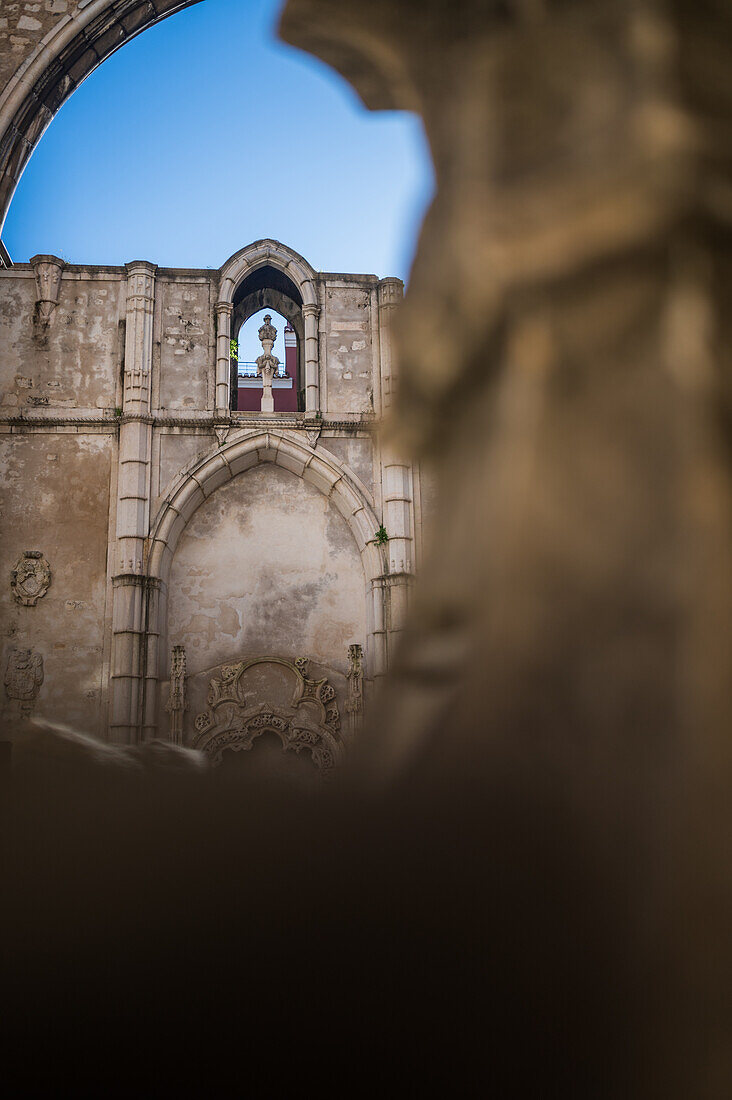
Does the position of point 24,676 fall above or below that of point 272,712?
above

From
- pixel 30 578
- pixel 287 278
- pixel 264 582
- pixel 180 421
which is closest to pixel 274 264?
pixel 287 278

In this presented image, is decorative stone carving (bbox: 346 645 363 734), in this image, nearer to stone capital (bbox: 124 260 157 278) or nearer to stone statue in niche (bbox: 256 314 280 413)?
stone statue in niche (bbox: 256 314 280 413)

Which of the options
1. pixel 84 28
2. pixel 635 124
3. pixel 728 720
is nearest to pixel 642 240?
pixel 635 124

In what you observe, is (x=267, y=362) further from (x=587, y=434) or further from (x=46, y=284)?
(x=587, y=434)

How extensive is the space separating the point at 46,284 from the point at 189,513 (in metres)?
3.47

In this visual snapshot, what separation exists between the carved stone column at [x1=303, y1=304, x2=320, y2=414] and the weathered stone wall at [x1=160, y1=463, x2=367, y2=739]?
1056 mm

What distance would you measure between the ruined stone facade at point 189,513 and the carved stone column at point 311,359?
27mm

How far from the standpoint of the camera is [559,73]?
1.97ft

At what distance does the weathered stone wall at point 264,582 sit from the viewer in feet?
34.9

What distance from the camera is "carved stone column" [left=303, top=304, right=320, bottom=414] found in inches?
452

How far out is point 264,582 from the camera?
1093 cm

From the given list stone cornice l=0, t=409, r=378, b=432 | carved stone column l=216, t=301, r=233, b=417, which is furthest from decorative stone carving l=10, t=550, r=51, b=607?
carved stone column l=216, t=301, r=233, b=417

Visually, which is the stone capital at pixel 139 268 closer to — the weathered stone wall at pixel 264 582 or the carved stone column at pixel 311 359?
the carved stone column at pixel 311 359

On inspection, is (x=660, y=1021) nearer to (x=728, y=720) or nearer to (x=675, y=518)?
(x=728, y=720)
